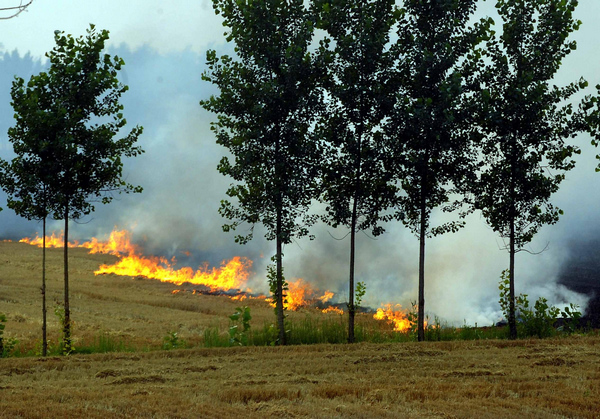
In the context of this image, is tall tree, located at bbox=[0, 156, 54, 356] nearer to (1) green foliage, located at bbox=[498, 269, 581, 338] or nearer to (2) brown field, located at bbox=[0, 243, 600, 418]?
(2) brown field, located at bbox=[0, 243, 600, 418]

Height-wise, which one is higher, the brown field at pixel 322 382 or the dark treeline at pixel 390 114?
the dark treeline at pixel 390 114

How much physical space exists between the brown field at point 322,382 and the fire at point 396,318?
4.87m

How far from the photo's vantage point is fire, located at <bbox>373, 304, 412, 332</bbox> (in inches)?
936

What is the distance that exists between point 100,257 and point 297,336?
48.7 metres

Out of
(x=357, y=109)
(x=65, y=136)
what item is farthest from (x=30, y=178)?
(x=357, y=109)

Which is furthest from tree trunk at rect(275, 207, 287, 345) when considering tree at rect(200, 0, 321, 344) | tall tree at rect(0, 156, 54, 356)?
tall tree at rect(0, 156, 54, 356)

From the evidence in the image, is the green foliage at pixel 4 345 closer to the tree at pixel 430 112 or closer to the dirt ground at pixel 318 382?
the dirt ground at pixel 318 382

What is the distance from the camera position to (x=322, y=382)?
12633mm

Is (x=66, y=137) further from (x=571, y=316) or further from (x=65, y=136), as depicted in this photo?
(x=571, y=316)

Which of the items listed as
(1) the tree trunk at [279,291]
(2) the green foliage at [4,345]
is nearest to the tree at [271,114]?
(1) the tree trunk at [279,291]

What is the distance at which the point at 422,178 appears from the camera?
21.8 meters

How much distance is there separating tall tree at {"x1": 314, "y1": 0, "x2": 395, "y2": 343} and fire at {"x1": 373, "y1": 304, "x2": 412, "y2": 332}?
182 inches

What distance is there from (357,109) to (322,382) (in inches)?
473

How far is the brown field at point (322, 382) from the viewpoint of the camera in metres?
10.0
